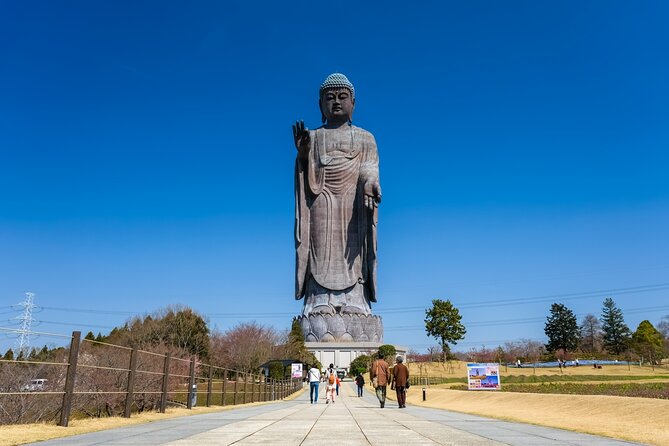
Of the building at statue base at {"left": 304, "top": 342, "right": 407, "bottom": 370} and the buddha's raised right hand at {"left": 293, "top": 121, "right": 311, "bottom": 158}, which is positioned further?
the building at statue base at {"left": 304, "top": 342, "right": 407, "bottom": 370}

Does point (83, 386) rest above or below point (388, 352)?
below

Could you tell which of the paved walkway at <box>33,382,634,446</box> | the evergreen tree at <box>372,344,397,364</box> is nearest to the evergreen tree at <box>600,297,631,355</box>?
the evergreen tree at <box>372,344,397,364</box>

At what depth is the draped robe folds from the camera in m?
A: 42.8

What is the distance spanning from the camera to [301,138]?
38.0 metres

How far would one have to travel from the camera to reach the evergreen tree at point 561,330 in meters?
61.8

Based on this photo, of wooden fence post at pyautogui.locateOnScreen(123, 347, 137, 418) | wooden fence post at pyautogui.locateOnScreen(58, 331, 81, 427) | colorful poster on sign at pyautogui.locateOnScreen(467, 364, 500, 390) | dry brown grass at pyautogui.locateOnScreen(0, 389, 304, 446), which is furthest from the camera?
colorful poster on sign at pyautogui.locateOnScreen(467, 364, 500, 390)

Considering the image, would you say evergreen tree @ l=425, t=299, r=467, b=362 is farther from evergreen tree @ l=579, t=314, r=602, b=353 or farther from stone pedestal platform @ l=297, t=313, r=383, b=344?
evergreen tree @ l=579, t=314, r=602, b=353

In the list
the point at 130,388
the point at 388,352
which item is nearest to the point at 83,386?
the point at 130,388

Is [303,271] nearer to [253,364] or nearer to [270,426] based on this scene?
[253,364]

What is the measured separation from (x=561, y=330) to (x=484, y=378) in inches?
1876

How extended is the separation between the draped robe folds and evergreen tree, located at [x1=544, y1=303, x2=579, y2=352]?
3042 centimetres

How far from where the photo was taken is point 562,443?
5840 millimetres

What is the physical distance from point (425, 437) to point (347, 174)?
37355 millimetres

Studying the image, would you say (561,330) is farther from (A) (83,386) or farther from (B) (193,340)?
(A) (83,386)
